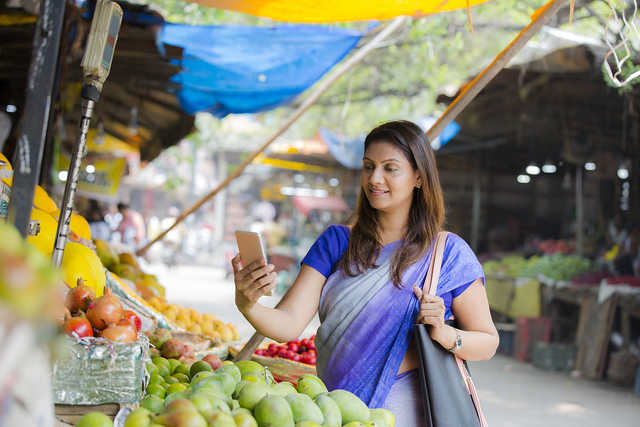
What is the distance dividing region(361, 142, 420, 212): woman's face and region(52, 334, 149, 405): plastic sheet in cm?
111

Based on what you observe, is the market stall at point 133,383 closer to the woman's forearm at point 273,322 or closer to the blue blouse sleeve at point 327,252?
the woman's forearm at point 273,322

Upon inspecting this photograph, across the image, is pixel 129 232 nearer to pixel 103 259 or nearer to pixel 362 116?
pixel 103 259

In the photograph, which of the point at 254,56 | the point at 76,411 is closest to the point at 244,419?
the point at 76,411

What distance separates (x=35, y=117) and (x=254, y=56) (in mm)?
4602

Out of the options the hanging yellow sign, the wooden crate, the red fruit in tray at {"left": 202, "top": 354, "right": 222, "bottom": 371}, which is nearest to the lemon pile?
the red fruit in tray at {"left": 202, "top": 354, "right": 222, "bottom": 371}

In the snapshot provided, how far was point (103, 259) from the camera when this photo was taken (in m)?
4.88

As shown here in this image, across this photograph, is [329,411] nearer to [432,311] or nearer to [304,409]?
[304,409]

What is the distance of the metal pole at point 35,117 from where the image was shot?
121 centimetres

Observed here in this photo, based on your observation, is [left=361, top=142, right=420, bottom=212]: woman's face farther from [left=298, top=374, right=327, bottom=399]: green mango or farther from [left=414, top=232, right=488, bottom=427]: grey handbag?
[left=298, top=374, right=327, bottom=399]: green mango

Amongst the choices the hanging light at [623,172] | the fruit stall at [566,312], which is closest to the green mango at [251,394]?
the fruit stall at [566,312]

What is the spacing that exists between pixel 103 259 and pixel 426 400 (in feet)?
11.8

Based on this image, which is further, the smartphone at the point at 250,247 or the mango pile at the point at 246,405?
the smartphone at the point at 250,247

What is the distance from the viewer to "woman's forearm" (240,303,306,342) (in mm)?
2166

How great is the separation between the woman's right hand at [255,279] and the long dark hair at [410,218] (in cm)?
37
